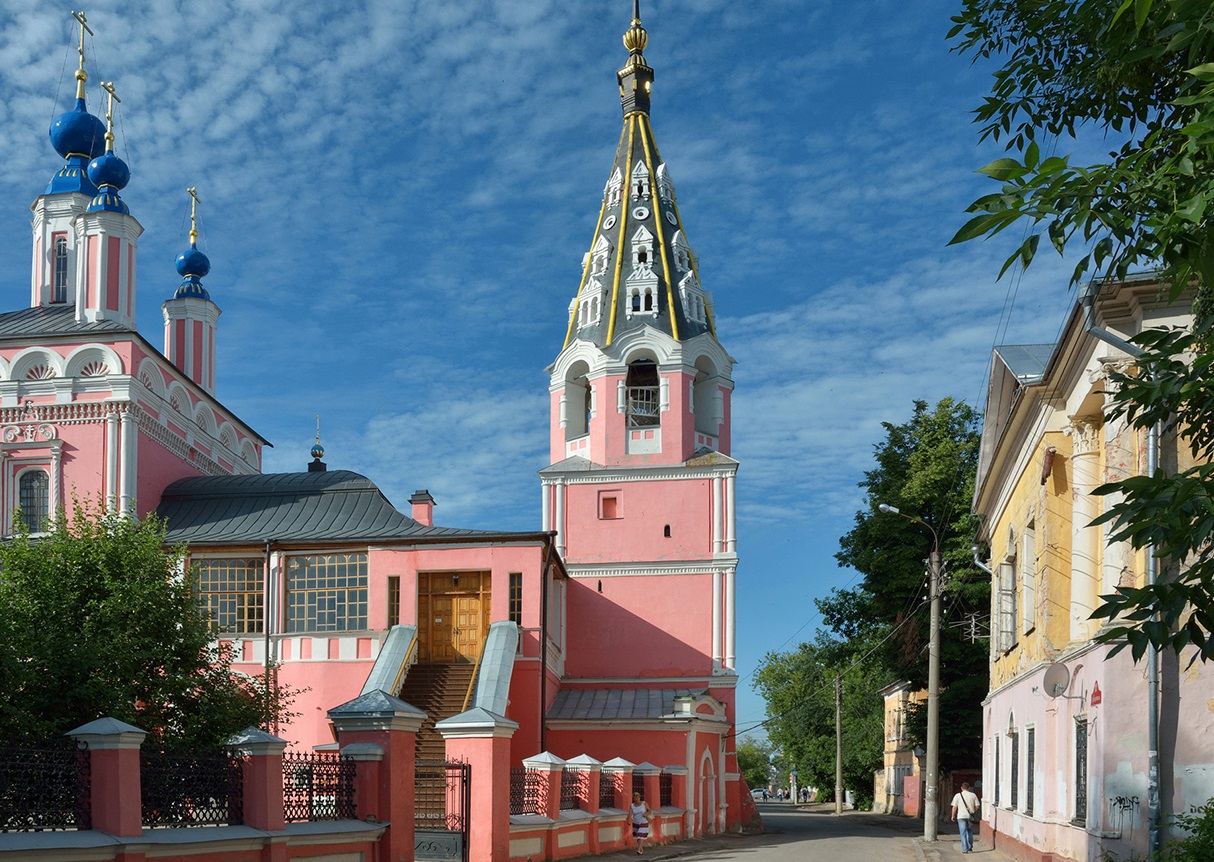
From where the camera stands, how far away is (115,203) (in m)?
31.5

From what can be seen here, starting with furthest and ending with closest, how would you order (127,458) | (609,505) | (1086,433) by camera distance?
(609,505) < (127,458) < (1086,433)

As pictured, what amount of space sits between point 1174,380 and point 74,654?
39.7 feet

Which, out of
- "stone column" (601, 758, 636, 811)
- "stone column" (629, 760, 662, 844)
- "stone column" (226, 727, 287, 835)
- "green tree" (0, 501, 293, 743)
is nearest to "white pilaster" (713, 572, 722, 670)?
"stone column" (629, 760, 662, 844)

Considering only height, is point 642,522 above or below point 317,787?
above

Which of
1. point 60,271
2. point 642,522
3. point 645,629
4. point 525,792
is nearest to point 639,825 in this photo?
point 525,792

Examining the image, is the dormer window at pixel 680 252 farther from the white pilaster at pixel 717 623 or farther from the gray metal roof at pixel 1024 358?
the gray metal roof at pixel 1024 358

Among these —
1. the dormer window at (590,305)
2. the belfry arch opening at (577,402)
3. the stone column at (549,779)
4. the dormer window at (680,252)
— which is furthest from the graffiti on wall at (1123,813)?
the dormer window at (680,252)

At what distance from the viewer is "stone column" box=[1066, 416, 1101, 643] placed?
598 inches

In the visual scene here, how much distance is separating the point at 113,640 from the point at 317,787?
3577 mm

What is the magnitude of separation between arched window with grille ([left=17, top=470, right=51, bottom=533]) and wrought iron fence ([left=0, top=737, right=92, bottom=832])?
66.7 feet

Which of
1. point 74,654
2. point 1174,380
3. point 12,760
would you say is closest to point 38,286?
point 74,654

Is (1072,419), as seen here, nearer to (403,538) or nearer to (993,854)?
(993,854)

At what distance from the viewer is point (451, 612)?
27125mm

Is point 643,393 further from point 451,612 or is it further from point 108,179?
point 108,179
